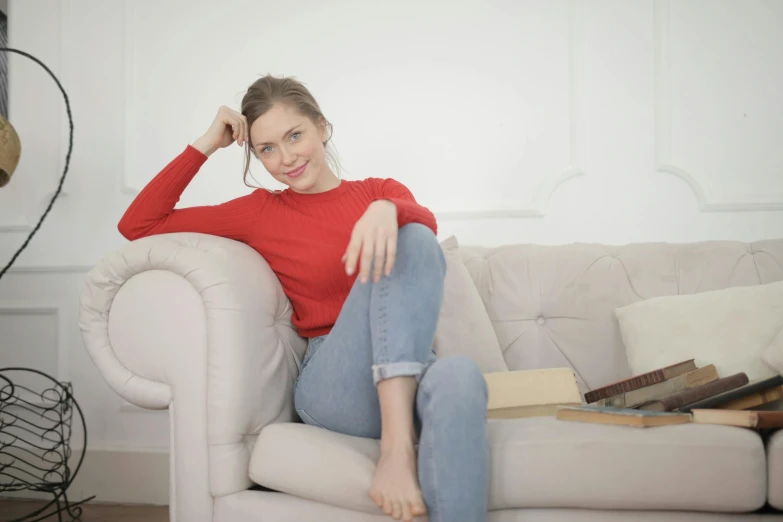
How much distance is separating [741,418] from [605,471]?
28 centimetres

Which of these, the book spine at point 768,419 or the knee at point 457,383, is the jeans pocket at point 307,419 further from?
the book spine at point 768,419

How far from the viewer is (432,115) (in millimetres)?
2316

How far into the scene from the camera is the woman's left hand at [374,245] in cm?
108

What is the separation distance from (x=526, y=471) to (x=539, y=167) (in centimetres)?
130

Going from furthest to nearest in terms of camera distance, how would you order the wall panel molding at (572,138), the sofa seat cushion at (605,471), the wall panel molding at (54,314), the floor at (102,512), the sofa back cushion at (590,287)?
the wall panel molding at (54,314), the wall panel molding at (572,138), the floor at (102,512), the sofa back cushion at (590,287), the sofa seat cushion at (605,471)

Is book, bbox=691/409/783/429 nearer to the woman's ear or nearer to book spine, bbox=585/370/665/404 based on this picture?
book spine, bbox=585/370/665/404

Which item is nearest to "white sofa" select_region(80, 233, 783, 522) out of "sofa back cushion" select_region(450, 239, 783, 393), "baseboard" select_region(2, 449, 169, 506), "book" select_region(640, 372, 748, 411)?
"book" select_region(640, 372, 748, 411)

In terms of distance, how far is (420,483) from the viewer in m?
1.07

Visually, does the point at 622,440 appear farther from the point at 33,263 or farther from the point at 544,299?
the point at 33,263

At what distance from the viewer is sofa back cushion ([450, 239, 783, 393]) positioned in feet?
5.70

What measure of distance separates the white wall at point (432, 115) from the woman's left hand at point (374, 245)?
1.21 metres

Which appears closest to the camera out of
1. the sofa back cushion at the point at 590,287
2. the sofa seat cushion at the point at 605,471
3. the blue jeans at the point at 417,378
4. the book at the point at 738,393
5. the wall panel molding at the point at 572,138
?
the blue jeans at the point at 417,378

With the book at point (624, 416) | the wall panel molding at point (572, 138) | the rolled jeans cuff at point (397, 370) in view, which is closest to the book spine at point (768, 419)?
the book at point (624, 416)

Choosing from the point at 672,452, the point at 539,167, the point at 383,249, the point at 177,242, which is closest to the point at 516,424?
the point at 672,452
